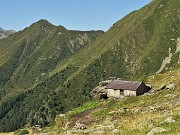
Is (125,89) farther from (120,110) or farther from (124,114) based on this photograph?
(124,114)

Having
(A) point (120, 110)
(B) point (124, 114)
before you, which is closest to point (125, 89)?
(A) point (120, 110)

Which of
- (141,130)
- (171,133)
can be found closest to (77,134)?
(141,130)

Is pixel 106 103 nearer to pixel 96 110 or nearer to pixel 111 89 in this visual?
pixel 96 110

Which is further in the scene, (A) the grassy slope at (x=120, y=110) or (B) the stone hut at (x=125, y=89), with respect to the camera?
(B) the stone hut at (x=125, y=89)

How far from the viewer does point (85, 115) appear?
65.6 m

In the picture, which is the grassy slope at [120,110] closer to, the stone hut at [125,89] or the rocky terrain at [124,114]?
the rocky terrain at [124,114]

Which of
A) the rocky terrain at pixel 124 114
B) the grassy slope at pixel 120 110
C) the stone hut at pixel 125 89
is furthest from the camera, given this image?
the stone hut at pixel 125 89

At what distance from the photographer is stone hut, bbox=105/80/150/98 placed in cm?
7990

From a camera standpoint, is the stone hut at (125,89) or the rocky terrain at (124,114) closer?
the rocky terrain at (124,114)

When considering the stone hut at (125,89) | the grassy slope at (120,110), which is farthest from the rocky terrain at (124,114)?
the stone hut at (125,89)

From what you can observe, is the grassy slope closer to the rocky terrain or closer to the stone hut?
the rocky terrain

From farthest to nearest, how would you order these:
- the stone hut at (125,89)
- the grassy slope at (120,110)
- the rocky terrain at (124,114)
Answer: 1. the stone hut at (125,89)
2. the grassy slope at (120,110)
3. the rocky terrain at (124,114)

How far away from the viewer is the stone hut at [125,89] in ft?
262

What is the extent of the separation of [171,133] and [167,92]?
140 ft
